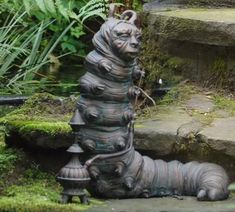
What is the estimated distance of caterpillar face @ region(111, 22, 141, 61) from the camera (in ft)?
12.6

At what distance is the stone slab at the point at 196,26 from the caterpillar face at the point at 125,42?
3.57 ft

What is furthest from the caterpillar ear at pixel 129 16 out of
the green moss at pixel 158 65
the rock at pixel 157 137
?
the green moss at pixel 158 65

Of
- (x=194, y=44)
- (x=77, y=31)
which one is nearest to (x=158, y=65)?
(x=194, y=44)

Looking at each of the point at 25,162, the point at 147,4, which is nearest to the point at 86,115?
the point at 25,162

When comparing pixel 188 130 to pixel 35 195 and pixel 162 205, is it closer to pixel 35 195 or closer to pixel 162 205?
pixel 162 205

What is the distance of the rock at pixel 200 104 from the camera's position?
460 cm

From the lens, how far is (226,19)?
5.00 metres

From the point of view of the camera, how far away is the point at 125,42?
12.7ft

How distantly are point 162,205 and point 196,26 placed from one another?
1.46m

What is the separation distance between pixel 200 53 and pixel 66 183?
1.61 meters

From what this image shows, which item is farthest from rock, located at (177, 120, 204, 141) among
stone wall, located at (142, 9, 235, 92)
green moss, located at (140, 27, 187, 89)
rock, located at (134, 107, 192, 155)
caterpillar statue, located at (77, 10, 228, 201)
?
green moss, located at (140, 27, 187, 89)

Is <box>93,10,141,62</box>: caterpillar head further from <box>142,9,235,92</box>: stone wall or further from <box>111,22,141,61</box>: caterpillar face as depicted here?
<box>142,9,235,92</box>: stone wall

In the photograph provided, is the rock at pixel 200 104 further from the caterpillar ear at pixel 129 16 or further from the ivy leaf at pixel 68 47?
the ivy leaf at pixel 68 47

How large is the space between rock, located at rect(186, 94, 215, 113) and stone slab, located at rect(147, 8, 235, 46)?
1.03 feet
